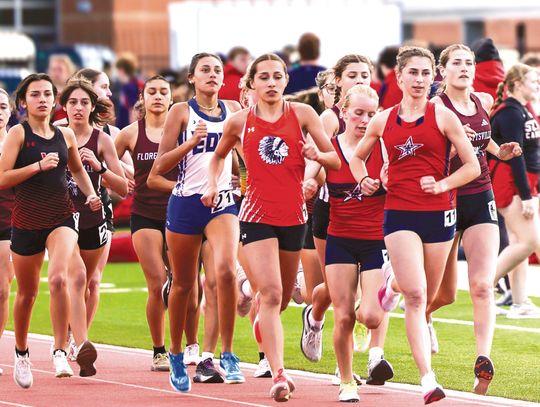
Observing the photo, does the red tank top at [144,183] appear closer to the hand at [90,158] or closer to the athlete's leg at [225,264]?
the hand at [90,158]

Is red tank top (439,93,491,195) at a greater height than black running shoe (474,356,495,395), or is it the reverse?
red tank top (439,93,491,195)

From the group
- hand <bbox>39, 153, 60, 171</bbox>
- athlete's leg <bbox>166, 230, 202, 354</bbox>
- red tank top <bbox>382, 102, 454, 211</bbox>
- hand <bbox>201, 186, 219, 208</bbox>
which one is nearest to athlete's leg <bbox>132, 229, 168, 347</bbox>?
athlete's leg <bbox>166, 230, 202, 354</bbox>

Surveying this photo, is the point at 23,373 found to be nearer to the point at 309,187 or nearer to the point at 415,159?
the point at 309,187

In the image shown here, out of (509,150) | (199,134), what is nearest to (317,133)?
(199,134)

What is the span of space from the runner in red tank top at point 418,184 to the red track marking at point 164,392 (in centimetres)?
83

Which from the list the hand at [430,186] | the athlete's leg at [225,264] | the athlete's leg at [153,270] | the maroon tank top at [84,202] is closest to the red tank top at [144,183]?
the athlete's leg at [153,270]

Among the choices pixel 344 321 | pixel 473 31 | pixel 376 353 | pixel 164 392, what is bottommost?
pixel 164 392

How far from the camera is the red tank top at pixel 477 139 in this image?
10812mm

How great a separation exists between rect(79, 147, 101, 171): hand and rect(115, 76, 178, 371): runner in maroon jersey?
1.38 ft

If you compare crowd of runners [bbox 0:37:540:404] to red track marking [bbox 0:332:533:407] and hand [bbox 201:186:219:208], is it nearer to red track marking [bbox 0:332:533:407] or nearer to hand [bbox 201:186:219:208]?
hand [bbox 201:186:219:208]

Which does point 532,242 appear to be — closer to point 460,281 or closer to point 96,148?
point 460,281

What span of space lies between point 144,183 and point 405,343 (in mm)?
2691

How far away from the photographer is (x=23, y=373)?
10867 millimetres

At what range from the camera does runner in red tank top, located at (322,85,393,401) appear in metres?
10.3
